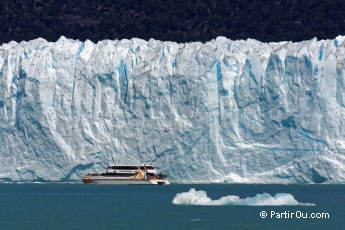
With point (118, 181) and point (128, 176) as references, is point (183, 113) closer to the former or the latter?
point (128, 176)

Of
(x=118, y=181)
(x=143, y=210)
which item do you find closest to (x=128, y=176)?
(x=118, y=181)

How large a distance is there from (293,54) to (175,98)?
19.8 ft

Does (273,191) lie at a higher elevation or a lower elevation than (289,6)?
lower

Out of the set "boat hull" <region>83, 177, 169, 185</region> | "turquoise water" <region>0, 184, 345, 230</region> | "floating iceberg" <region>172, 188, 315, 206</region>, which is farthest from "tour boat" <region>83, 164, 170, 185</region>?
"floating iceberg" <region>172, 188, 315, 206</region>

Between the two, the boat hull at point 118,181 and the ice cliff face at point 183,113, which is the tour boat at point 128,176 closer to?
the boat hull at point 118,181

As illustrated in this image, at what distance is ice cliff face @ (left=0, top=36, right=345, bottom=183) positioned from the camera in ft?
243

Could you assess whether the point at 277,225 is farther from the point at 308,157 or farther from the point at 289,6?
the point at 289,6

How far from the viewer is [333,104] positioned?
73875 millimetres

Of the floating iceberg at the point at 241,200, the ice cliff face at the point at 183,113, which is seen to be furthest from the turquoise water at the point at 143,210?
the ice cliff face at the point at 183,113

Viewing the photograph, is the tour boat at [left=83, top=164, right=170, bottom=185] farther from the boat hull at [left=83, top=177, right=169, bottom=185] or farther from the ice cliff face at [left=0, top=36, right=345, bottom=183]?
the ice cliff face at [left=0, top=36, right=345, bottom=183]

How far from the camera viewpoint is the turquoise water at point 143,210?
56188mm

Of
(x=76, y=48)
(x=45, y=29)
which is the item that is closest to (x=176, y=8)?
(x=45, y=29)

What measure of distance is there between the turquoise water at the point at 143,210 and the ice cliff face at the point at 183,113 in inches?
58.2

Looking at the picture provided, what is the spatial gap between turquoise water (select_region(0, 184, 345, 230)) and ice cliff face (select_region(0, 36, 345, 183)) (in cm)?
148
